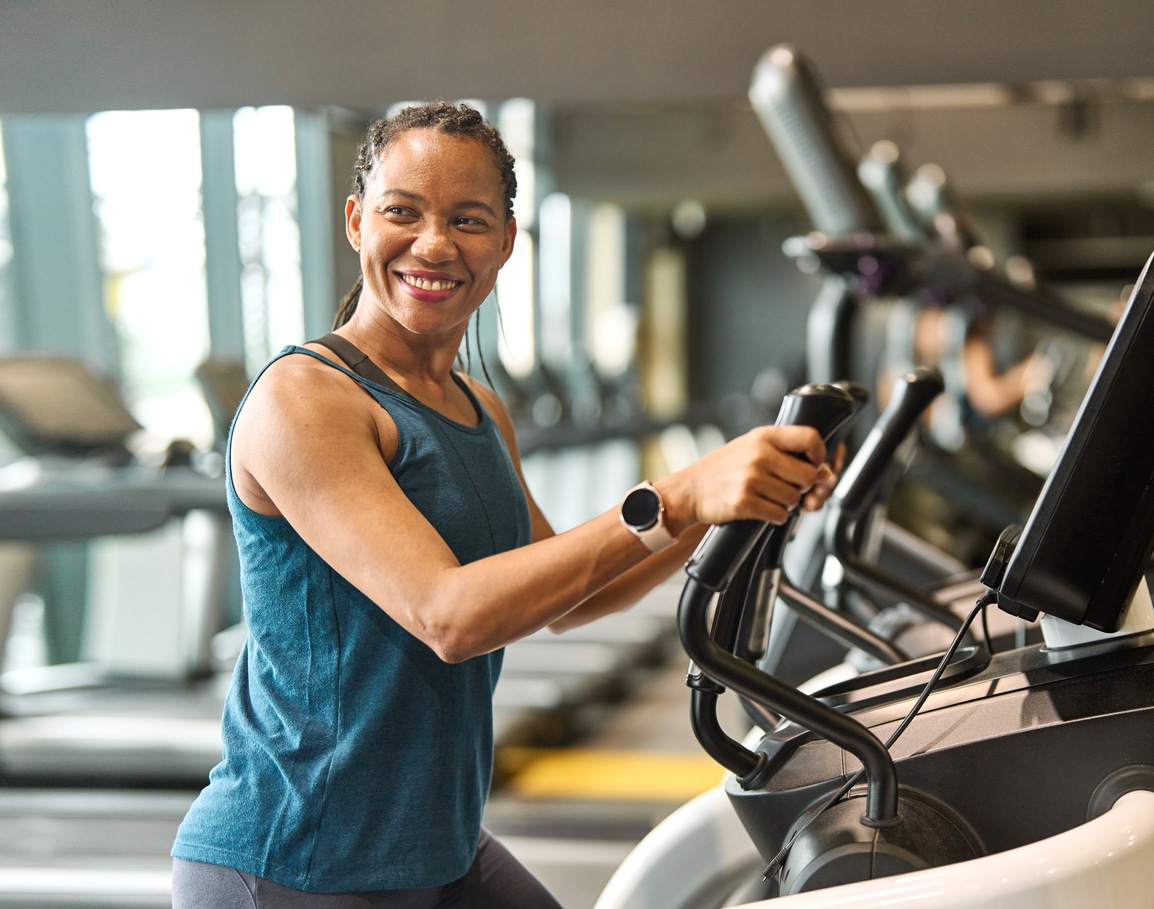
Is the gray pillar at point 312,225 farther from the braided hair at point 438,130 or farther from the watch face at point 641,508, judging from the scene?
the watch face at point 641,508

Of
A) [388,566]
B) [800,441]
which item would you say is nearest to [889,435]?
[800,441]

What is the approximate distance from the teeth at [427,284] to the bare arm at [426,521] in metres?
0.14

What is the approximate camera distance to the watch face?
3.12 feet

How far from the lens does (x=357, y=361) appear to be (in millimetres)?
1126

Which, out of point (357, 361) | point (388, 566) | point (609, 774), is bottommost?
point (609, 774)

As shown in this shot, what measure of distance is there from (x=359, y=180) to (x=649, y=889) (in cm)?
81

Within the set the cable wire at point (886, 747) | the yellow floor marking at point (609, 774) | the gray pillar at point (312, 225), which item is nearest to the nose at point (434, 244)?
the cable wire at point (886, 747)

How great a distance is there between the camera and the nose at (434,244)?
3.64ft

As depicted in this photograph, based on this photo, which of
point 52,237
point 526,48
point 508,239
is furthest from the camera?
point 52,237

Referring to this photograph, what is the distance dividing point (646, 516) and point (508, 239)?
40 cm

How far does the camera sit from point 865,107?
26.1 ft

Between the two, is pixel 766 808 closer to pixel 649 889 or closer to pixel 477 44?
pixel 649 889

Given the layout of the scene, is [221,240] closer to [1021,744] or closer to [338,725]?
[338,725]

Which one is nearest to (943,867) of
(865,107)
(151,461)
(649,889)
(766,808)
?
(766,808)
